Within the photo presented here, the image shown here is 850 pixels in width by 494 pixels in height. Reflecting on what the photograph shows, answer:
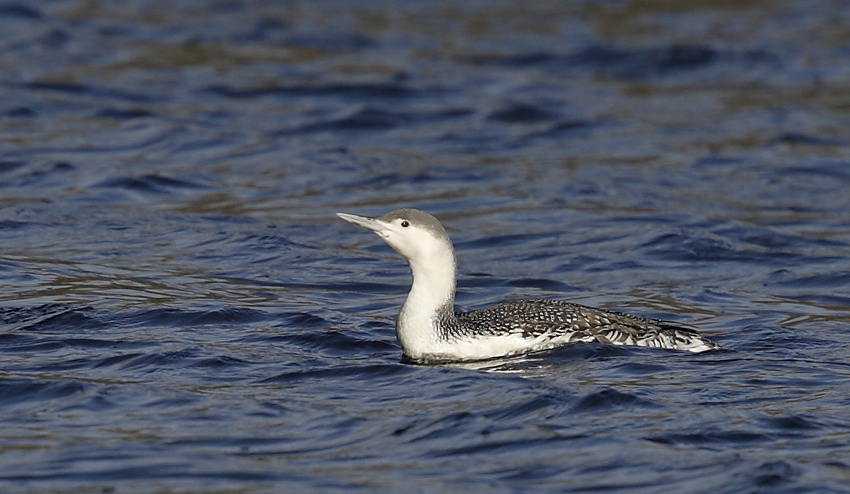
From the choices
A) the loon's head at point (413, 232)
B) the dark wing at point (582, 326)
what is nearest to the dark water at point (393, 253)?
the dark wing at point (582, 326)

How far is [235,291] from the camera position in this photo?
10.8 meters

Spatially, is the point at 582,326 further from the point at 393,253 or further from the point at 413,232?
the point at 393,253

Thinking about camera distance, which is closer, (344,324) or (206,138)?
(344,324)

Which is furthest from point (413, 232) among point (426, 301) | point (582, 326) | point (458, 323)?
point (582, 326)

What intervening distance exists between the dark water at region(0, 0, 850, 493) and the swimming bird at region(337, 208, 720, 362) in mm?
135

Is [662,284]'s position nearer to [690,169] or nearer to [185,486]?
[690,169]

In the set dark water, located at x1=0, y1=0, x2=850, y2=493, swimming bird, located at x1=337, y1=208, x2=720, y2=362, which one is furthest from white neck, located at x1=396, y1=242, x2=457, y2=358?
dark water, located at x1=0, y1=0, x2=850, y2=493

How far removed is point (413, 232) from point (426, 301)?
42 cm

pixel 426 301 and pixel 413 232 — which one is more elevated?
pixel 413 232

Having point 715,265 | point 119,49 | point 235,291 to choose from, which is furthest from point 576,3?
point 235,291

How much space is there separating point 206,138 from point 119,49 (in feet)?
17.1

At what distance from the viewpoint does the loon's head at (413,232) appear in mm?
8492

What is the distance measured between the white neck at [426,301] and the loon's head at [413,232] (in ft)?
0.05

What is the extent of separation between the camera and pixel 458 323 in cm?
861
